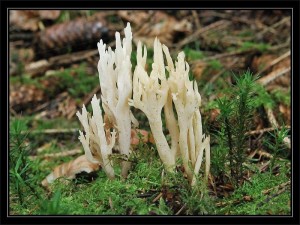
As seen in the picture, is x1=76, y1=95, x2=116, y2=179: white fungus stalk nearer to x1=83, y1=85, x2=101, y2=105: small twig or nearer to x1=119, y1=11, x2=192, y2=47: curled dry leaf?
x1=83, y1=85, x2=101, y2=105: small twig

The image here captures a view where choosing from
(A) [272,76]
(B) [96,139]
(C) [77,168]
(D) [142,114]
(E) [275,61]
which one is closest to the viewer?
(B) [96,139]

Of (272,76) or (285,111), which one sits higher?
(272,76)

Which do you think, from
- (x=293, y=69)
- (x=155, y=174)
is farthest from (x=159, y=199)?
(x=293, y=69)

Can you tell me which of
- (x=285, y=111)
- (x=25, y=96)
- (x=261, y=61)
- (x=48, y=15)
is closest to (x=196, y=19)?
(x=261, y=61)

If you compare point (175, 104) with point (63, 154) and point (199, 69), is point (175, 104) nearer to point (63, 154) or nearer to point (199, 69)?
point (63, 154)

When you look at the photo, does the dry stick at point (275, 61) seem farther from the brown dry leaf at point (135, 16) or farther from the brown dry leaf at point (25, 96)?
the brown dry leaf at point (25, 96)

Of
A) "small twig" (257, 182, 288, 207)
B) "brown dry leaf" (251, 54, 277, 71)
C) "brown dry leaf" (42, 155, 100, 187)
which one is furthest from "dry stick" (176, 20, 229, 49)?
"small twig" (257, 182, 288, 207)

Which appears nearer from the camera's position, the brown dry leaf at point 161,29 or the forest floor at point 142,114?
the forest floor at point 142,114

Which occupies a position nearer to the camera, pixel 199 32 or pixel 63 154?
pixel 63 154

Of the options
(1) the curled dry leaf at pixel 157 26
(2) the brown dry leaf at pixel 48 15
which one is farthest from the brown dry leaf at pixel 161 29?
(2) the brown dry leaf at pixel 48 15
